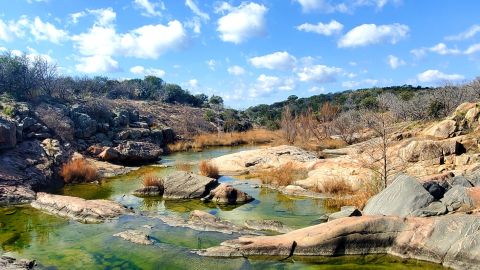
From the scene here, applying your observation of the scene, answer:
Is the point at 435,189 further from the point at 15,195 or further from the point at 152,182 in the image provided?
the point at 15,195

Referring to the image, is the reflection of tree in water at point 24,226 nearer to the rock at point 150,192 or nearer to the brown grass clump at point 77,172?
the rock at point 150,192

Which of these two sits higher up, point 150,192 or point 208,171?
point 208,171

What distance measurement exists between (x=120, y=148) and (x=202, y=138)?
17.3 metres

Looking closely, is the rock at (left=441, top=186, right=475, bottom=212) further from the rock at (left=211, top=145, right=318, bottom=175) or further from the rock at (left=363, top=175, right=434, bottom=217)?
the rock at (left=211, top=145, right=318, bottom=175)

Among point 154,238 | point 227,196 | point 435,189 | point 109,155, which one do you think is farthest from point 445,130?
point 109,155

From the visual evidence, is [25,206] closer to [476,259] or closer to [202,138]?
[476,259]

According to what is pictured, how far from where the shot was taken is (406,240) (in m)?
11.6

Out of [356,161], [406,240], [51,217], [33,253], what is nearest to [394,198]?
[406,240]

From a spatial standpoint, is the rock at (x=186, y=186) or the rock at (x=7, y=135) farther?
the rock at (x=7, y=135)

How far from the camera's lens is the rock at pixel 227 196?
18.9 metres

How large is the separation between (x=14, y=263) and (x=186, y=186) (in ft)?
31.2

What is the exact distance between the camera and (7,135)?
23.4 metres

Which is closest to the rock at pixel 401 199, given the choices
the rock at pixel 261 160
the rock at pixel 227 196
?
the rock at pixel 227 196

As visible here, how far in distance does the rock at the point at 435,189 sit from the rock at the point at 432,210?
0.78 meters
